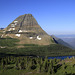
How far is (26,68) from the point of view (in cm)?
11425

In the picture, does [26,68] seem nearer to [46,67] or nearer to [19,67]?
[19,67]


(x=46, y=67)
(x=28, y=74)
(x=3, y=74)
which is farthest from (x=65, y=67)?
(x=3, y=74)

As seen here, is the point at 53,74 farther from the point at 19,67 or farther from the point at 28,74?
the point at 19,67

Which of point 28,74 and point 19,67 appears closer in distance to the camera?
point 28,74

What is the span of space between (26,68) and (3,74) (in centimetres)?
1978

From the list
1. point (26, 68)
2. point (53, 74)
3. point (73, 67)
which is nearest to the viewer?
point (53, 74)

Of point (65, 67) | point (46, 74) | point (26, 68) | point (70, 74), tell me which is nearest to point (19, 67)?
point (26, 68)

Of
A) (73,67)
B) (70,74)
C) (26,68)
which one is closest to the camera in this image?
(70,74)

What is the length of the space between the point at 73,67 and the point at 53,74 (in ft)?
59.4

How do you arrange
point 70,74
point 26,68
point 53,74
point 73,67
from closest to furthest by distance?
point 70,74
point 53,74
point 73,67
point 26,68

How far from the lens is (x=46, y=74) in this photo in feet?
320

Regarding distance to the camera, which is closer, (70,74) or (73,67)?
(70,74)

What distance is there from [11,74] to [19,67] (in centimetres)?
1581

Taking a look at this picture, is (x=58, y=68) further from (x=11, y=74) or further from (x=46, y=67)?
(x=11, y=74)
